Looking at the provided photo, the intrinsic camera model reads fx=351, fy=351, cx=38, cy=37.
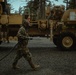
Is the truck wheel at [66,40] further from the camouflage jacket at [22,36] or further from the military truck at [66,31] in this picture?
the camouflage jacket at [22,36]

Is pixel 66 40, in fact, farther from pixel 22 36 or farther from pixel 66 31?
pixel 22 36

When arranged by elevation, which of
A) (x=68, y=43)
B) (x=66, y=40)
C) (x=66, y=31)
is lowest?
(x=68, y=43)

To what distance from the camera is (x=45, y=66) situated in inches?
543

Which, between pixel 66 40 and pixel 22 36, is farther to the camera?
pixel 66 40

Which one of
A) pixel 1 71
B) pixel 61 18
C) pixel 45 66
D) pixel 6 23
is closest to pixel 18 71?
pixel 1 71

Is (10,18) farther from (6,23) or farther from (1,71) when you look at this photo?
(1,71)

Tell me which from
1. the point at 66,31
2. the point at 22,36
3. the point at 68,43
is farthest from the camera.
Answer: the point at 66,31

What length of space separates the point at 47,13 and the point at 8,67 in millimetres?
10431

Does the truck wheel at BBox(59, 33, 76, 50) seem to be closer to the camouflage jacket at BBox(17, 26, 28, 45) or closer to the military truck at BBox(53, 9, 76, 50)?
the military truck at BBox(53, 9, 76, 50)

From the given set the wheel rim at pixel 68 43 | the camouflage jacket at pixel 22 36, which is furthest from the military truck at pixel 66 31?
the camouflage jacket at pixel 22 36

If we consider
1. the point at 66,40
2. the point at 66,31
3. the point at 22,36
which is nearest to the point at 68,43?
the point at 66,40

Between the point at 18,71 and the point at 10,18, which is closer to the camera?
the point at 18,71

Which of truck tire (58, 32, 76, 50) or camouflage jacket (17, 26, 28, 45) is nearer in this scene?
camouflage jacket (17, 26, 28, 45)

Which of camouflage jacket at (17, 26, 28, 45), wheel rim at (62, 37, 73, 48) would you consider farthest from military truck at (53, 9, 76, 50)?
camouflage jacket at (17, 26, 28, 45)
